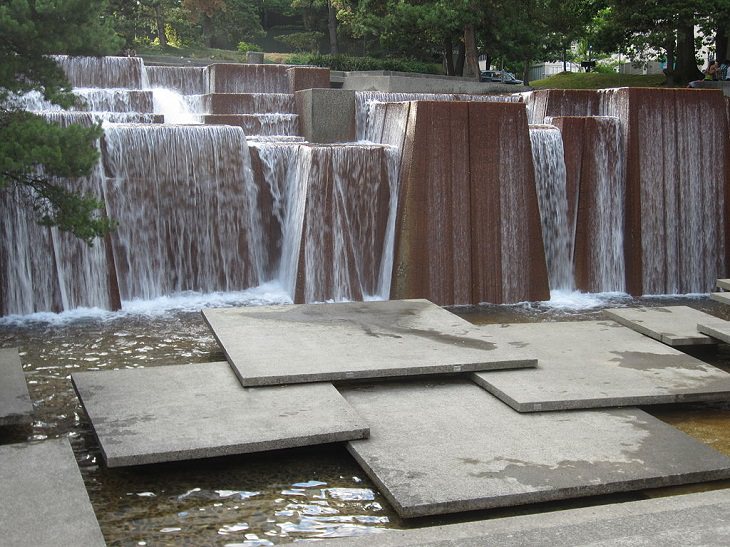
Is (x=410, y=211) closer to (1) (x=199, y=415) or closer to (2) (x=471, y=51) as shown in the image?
(1) (x=199, y=415)

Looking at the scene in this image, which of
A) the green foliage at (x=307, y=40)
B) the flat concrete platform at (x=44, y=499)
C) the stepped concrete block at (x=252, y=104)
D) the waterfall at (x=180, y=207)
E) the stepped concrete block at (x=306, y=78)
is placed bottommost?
the flat concrete platform at (x=44, y=499)

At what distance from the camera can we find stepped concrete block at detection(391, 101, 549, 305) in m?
10.4

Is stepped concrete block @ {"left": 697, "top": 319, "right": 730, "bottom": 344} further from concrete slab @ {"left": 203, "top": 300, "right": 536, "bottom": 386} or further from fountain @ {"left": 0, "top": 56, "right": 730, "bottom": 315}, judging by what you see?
fountain @ {"left": 0, "top": 56, "right": 730, "bottom": 315}

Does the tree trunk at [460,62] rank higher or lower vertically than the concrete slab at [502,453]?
higher

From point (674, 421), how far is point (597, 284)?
215 inches

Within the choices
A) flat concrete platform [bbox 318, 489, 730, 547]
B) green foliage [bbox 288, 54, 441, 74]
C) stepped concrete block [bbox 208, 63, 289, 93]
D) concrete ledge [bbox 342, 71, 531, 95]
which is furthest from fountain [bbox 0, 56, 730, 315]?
green foliage [bbox 288, 54, 441, 74]

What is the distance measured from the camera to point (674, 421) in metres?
6.36

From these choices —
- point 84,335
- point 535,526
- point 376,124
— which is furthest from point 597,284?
point 535,526

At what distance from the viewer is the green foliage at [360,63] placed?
24422mm

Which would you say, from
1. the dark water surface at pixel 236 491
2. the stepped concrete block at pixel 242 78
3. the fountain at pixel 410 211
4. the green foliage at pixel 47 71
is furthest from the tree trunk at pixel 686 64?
the green foliage at pixel 47 71

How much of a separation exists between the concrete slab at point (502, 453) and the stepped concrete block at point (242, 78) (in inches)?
394

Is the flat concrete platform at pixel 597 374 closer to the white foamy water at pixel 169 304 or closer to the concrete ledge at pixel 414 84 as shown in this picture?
the white foamy water at pixel 169 304

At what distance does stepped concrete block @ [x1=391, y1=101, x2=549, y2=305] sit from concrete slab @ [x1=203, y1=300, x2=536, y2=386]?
1.94 metres

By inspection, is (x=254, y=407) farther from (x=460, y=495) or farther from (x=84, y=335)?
(x=84, y=335)
